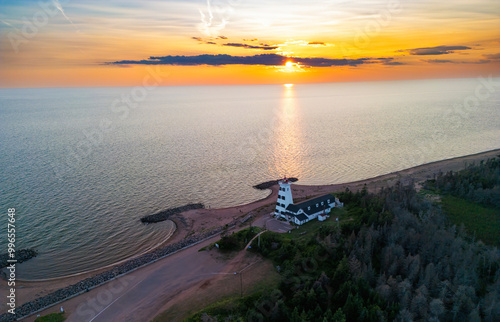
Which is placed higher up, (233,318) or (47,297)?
(233,318)

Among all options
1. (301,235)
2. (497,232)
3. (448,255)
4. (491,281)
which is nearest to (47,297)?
(301,235)

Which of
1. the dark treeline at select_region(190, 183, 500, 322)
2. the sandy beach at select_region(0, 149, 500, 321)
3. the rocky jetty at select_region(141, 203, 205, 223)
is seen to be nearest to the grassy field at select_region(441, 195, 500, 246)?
the dark treeline at select_region(190, 183, 500, 322)

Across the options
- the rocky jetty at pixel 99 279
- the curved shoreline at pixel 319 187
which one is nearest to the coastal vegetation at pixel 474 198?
the curved shoreline at pixel 319 187

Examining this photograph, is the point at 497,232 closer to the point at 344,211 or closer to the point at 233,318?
the point at 344,211

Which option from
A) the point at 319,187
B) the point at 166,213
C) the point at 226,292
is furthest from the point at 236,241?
the point at 319,187

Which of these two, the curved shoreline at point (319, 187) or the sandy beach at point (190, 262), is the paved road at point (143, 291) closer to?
the sandy beach at point (190, 262)

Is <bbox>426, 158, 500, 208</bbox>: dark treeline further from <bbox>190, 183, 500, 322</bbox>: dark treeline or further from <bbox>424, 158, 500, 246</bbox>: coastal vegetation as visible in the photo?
<bbox>190, 183, 500, 322</bbox>: dark treeline
